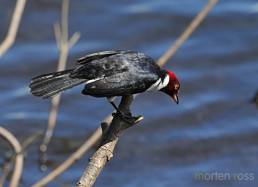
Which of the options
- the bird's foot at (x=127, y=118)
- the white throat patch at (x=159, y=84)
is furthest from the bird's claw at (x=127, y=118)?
the white throat patch at (x=159, y=84)

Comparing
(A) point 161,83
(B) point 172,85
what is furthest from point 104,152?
(B) point 172,85

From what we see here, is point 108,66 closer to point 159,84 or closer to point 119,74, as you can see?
point 119,74

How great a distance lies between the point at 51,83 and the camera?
4500 mm

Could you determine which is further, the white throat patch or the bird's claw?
the white throat patch

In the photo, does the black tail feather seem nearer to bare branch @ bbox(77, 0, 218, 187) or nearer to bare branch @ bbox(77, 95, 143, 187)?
bare branch @ bbox(77, 95, 143, 187)

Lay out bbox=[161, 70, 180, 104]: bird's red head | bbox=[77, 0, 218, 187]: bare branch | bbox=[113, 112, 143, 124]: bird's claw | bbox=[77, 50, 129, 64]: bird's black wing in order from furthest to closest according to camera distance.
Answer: bbox=[161, 70, 180, 104]: bird's red head → bbox=[77, 50, 129, 64]: bird's black wing → bbox=[113, 112, 143, 124]: bird's claw → bbox=[77, 0, 218, 187]: bare branch

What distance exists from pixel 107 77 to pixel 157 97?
388 cm

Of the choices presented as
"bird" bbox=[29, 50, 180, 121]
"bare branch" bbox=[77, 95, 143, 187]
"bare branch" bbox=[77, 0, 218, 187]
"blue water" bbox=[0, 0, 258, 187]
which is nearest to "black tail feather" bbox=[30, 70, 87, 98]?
"bird" bbox=[29, 50, 180, 121]

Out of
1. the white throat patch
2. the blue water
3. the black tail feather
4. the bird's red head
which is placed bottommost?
the blue water

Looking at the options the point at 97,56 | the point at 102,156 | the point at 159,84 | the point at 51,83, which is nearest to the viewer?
the point at 102,156

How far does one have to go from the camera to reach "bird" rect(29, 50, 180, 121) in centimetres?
444

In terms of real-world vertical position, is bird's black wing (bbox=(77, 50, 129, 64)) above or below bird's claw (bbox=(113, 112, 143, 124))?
above

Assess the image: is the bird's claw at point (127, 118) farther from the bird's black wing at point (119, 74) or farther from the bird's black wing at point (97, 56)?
the bird's black wing at point (97, 56)

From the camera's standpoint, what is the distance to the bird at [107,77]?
14.6 feet
